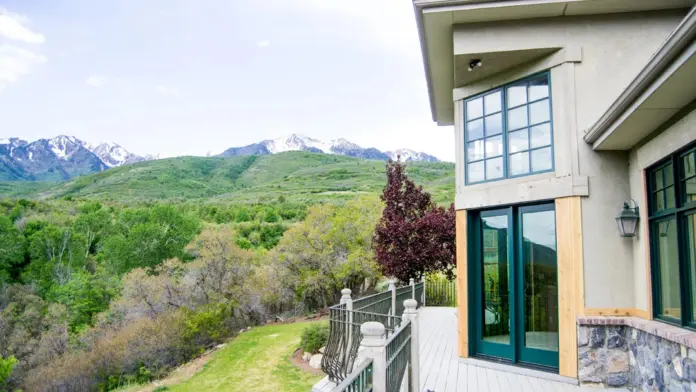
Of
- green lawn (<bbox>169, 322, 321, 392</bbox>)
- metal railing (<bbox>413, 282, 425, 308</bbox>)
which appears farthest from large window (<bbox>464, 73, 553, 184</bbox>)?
metal railing (<bbox>413, 282, 425, 308</bbox>)

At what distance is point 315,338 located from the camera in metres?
12.9

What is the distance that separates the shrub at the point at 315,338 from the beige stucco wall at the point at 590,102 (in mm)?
8026

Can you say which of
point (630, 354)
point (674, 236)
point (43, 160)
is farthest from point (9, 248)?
point (43, 160)

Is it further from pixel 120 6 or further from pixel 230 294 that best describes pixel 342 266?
pixel 120 6

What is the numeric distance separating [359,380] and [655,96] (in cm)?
331

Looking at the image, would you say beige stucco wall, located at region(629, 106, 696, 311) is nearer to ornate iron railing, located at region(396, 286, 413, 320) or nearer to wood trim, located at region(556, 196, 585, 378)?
wood trim, located at region(556, 196, 585, 378)

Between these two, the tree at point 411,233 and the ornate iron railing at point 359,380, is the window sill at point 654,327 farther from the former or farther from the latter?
the tree at point 411,233

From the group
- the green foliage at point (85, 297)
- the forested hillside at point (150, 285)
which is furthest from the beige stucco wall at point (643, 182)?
the green foliage at point (85, 297)

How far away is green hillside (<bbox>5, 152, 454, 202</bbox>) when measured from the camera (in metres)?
69.8

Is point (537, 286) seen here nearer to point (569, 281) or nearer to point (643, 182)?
point (569, 281)

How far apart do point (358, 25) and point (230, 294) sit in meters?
12.8

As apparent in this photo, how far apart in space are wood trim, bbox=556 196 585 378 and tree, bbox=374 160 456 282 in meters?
6.72

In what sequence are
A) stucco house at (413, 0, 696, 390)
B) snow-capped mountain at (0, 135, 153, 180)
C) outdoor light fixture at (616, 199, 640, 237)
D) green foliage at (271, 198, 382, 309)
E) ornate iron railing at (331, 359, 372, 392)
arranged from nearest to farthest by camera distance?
ornate iron railing at (331, 359, 372, 392) < stucco house at (413, 0, 696, 390) < outdoor light fixture at (616, 199, 640, 237) < green foliage at (271, 198, 382, 309) < snow-capped mountain at (0, 135, 153, 180)

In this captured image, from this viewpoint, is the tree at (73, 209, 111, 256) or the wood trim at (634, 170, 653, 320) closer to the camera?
the wood trim at (634, 170, 653, 320)
